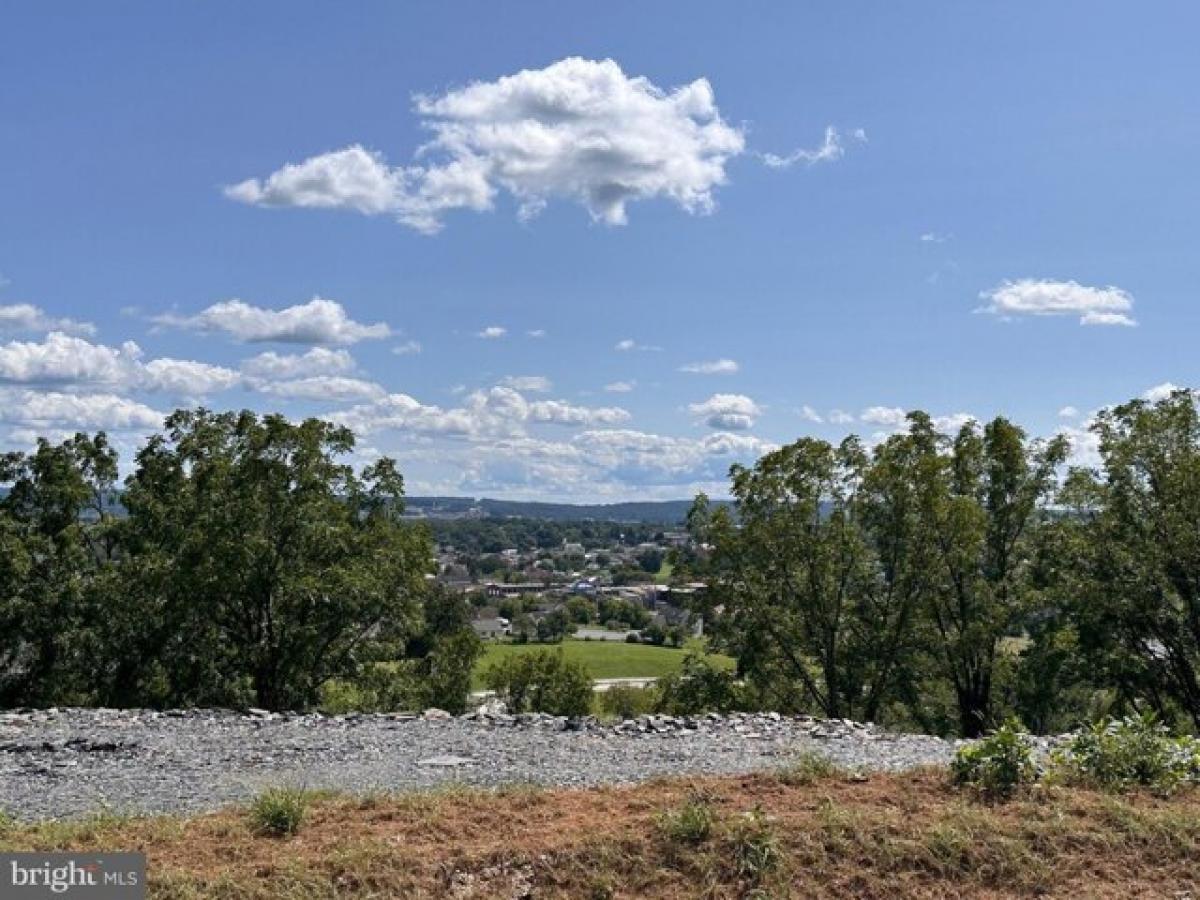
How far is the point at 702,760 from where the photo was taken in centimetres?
998

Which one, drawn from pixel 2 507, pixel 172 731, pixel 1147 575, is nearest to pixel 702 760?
pixel 172 731

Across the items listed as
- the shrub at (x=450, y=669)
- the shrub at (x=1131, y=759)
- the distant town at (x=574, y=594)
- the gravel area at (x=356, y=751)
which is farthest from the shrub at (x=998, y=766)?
the shrub at (x=450, y=669)

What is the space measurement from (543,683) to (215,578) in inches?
765

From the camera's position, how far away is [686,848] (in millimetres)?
6109

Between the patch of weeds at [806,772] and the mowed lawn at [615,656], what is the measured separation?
4818 cm

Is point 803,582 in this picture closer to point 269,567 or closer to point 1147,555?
point 1147,555

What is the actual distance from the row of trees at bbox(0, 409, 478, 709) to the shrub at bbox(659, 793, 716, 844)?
15.5m

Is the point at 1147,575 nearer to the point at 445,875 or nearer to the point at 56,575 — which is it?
the point at 445,875

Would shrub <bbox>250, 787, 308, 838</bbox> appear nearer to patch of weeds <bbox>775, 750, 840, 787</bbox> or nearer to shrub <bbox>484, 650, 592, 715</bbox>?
patch of weeds <bbox>775, 750, 840, 787</bbox>

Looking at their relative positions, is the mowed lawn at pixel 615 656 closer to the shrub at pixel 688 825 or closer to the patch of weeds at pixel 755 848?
the shrub at pixel 688 825

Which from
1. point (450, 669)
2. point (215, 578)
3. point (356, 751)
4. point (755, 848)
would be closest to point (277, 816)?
point (755, 848)

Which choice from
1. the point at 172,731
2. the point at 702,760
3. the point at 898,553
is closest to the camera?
the point at 702,760

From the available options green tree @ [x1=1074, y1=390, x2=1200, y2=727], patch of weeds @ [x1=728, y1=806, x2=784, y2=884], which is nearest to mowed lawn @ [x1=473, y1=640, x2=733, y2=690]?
green tree @ [x1=1074, y1=390, x2=1200, y2=727]

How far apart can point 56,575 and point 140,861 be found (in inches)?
Result: 786
